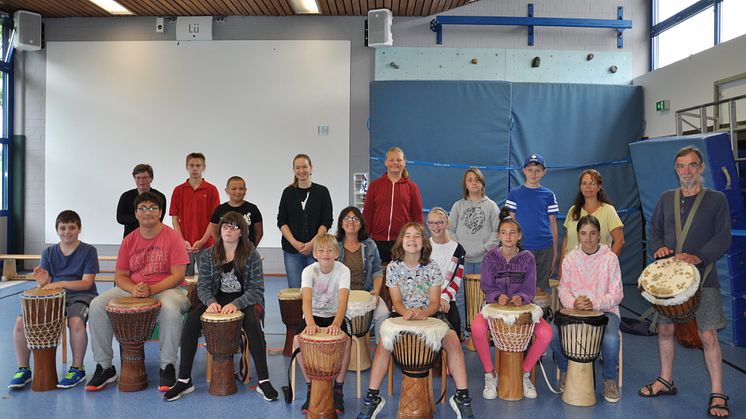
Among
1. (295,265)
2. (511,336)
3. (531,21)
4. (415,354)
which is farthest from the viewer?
(531,21)

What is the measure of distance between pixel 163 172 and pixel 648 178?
6416 mm

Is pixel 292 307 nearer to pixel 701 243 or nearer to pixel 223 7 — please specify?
pixel 701 243

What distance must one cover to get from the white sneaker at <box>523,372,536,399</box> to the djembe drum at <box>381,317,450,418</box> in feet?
2.48

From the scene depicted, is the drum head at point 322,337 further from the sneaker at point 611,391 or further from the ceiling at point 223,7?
the ceiling at point 223,7

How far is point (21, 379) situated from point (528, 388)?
321 centimetres

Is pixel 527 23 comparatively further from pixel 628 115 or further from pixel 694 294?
pixel 694 294

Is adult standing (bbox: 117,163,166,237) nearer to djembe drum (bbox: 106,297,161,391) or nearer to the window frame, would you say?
djembe drum (bbox: 106,297,161,391)

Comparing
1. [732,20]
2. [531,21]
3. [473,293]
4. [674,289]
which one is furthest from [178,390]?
[531,21]

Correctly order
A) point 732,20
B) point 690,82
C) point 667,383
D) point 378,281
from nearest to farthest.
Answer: point 667,383 → point 378,281 → point 732,20 → point 690,82

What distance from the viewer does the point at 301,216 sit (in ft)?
15.7

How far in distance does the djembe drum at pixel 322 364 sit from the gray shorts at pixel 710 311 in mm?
2076

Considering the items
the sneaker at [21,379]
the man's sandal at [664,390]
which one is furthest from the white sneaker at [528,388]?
the sneaker at [21,379]

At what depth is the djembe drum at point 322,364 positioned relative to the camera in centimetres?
331

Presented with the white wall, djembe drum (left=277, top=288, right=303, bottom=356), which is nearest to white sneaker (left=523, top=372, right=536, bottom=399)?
djembe drum (left=277, top=288, right=303, bottom=356)
